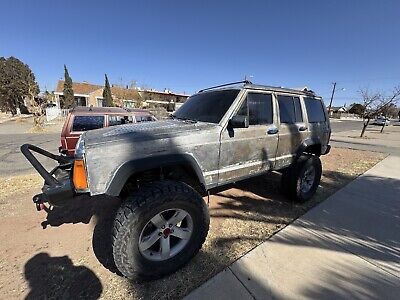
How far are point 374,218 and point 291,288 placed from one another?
8.19ft

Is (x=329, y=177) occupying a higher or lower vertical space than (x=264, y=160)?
lower

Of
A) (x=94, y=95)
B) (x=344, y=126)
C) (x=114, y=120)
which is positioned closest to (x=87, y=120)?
(x=114, y=120)

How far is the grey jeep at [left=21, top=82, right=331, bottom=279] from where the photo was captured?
241 cm

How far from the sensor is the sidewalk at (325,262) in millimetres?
2396

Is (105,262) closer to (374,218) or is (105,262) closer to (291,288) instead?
(291,288)

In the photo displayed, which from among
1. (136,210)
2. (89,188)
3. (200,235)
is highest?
(89,188)

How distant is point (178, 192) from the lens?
2613mm

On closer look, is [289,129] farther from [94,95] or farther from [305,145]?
[94,95]

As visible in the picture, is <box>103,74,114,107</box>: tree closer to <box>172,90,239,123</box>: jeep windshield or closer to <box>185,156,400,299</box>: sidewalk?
<box>172,90,239,123</box>: jeep windshield

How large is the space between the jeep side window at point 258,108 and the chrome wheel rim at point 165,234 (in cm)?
162

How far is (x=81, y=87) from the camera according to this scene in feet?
166

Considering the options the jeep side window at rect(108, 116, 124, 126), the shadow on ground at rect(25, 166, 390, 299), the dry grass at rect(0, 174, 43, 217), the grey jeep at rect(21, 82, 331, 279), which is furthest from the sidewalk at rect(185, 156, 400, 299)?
the jeep side window at rect(108, 116, 124, 126)

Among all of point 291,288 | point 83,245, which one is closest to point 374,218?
point 291,288

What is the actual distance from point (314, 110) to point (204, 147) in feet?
10.1
